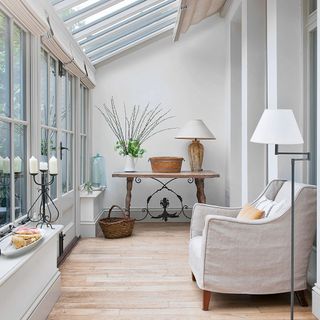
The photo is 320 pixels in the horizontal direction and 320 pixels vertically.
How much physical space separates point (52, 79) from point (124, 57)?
2.62 m

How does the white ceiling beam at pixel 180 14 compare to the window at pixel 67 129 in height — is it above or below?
above

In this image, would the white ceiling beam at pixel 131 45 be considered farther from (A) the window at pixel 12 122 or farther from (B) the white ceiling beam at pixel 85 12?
(A) the window at pixel 12 122

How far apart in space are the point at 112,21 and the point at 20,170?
255 cm

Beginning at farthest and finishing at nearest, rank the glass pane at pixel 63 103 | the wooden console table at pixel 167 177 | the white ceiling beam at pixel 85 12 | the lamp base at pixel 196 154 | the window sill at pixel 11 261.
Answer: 1. the lamp base at pixel 196 154
2. the wooden console table at pixel 167 177
3. the glass pane at pixel 63 103
4. the white ceiling beam at pixel 85 12
5. the window sill at pixel 11 261

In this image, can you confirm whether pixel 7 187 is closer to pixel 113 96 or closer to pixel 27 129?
pixel 27 129

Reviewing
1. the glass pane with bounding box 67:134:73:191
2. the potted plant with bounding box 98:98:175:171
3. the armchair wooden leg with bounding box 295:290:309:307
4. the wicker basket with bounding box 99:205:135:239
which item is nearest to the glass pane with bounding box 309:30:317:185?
the armchair wooden leg with bounding box 295:290:309:307

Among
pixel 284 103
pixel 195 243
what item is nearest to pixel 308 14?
pixel 284 103

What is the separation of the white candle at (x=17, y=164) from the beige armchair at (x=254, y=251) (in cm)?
140

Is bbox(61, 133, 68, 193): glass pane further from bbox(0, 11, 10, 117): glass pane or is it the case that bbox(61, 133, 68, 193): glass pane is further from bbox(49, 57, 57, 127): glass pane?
bbox(0, 11, 10, 117): glass pane

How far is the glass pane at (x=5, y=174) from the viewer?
2.75 metres

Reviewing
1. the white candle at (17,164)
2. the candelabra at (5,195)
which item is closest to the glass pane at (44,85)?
the white candle at (17,164)

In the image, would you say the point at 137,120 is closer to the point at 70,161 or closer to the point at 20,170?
the point at 70,161

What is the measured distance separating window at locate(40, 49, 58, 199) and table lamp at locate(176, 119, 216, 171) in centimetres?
226

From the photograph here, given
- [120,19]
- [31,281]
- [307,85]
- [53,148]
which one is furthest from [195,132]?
[31,281]
